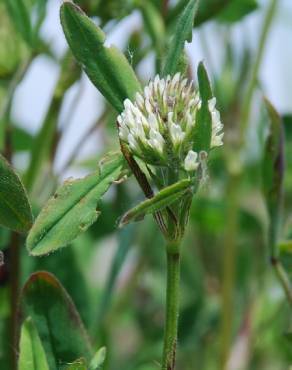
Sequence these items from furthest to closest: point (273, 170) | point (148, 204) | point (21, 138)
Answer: point (21, 138)
point (273, 170)
point (148, 204)

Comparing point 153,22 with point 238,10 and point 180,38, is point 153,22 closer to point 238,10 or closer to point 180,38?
point 238,10

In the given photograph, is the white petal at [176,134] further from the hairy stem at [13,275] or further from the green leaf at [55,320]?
the hairy stem at [13,275]

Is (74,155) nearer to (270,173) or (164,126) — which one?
(270,173)

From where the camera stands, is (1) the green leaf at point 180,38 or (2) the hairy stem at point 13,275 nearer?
(1) the green leaf at point 180,38

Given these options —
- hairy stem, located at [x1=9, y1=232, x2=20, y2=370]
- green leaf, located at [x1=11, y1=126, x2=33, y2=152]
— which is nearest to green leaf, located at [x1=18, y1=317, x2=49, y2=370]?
hairy stem, located at [x1=9, y1=232, x2=20, y2=370]

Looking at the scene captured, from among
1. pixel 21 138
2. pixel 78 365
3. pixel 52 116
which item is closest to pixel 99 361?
pixel 78 365

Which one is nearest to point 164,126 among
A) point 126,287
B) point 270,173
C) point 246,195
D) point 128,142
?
point 128,142

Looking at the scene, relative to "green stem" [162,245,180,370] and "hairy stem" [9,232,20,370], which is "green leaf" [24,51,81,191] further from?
"green stem" [162,245,180,370]

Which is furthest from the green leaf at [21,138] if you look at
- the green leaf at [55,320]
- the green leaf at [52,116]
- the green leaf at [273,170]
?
the green leaf at [55,320]
